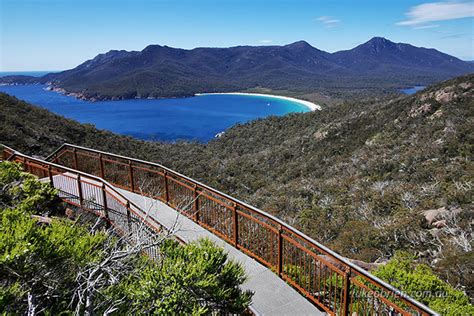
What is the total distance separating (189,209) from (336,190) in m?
10.8

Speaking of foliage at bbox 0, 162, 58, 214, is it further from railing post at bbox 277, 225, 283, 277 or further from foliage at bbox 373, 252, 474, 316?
foliage at bbox 373, 252, 474, 316

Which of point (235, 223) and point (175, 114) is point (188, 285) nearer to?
point (235, 223)

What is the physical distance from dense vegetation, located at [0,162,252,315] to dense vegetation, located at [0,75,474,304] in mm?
4895

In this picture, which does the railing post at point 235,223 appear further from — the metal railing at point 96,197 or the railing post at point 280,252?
the metal railing at point 96,197

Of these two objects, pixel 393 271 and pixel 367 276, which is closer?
pixel 367 276

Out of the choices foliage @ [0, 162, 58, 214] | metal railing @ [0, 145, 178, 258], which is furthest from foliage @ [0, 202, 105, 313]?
foliage @ [0, 162, 58, 214]

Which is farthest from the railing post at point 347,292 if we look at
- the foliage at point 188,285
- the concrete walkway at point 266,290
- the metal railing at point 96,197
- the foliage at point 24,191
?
the foliage at point 24,191

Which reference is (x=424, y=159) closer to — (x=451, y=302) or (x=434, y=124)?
(x=434, y=124)

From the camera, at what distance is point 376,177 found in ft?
55.7

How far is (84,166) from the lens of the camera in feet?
37.2

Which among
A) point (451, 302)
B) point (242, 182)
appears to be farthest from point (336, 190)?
point (451, 302)

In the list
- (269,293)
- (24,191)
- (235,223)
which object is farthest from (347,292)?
(24,191)

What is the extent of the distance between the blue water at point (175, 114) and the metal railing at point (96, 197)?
74133 mm

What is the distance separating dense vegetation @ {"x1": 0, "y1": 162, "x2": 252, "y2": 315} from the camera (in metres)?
3.37
